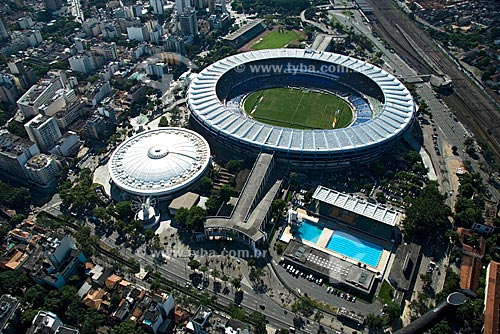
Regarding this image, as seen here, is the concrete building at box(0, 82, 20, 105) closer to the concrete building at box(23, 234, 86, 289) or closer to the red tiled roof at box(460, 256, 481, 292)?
the concrete building at box(23, 234, 86, 289)

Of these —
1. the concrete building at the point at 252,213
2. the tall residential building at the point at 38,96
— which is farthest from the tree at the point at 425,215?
the tall residential building at the point at 38,96

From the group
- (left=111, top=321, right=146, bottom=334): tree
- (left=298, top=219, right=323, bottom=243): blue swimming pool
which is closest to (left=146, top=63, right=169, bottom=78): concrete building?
(left=298, top=219, right=323, bottom=243): blue swimming pool

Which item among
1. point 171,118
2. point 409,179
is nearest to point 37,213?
point 171,118

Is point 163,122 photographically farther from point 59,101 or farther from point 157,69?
point 157,69

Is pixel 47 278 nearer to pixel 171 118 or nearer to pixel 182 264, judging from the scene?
pixel 182 264

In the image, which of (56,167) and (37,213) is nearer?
(37,213)

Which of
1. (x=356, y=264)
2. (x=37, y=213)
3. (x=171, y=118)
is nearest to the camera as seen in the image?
(x=356, y=264)

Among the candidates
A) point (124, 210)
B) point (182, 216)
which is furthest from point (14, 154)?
point (182, 216)
